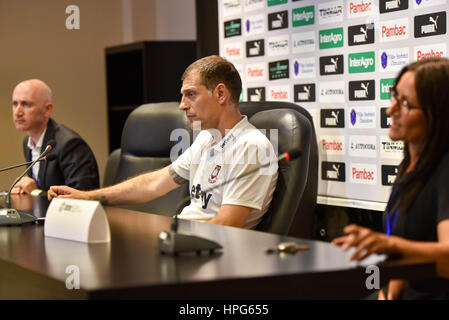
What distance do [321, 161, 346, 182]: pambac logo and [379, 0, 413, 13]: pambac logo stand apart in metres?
0.72

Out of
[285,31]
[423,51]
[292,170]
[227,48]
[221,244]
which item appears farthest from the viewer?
[227,48]

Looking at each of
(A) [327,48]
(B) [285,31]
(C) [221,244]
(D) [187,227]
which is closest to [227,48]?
(B) [285,31]

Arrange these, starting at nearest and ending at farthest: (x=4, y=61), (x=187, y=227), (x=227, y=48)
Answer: (x=187, y=227) < (x=227, y=48) < (x=4, y=61)

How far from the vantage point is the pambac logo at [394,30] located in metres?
2.92

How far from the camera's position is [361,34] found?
314 centimetres

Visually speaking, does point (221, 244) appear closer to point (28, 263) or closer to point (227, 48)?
point (28, 263)

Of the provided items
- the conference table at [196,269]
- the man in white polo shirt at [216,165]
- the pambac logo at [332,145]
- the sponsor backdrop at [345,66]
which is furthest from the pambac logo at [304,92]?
the conference table at [196,269]

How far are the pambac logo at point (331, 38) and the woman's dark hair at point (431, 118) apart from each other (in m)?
1.63

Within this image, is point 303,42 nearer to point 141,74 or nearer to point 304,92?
point 304,92

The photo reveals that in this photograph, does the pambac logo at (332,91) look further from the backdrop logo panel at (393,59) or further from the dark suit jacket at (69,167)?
the dark suit jacket at (69,167)

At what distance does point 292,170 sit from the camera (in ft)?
8.27

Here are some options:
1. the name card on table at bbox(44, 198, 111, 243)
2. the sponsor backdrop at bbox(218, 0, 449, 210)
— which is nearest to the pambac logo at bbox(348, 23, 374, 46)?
the sponsor backdrop at bbox(218, 0, 449, 210)

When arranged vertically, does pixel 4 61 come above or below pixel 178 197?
above
